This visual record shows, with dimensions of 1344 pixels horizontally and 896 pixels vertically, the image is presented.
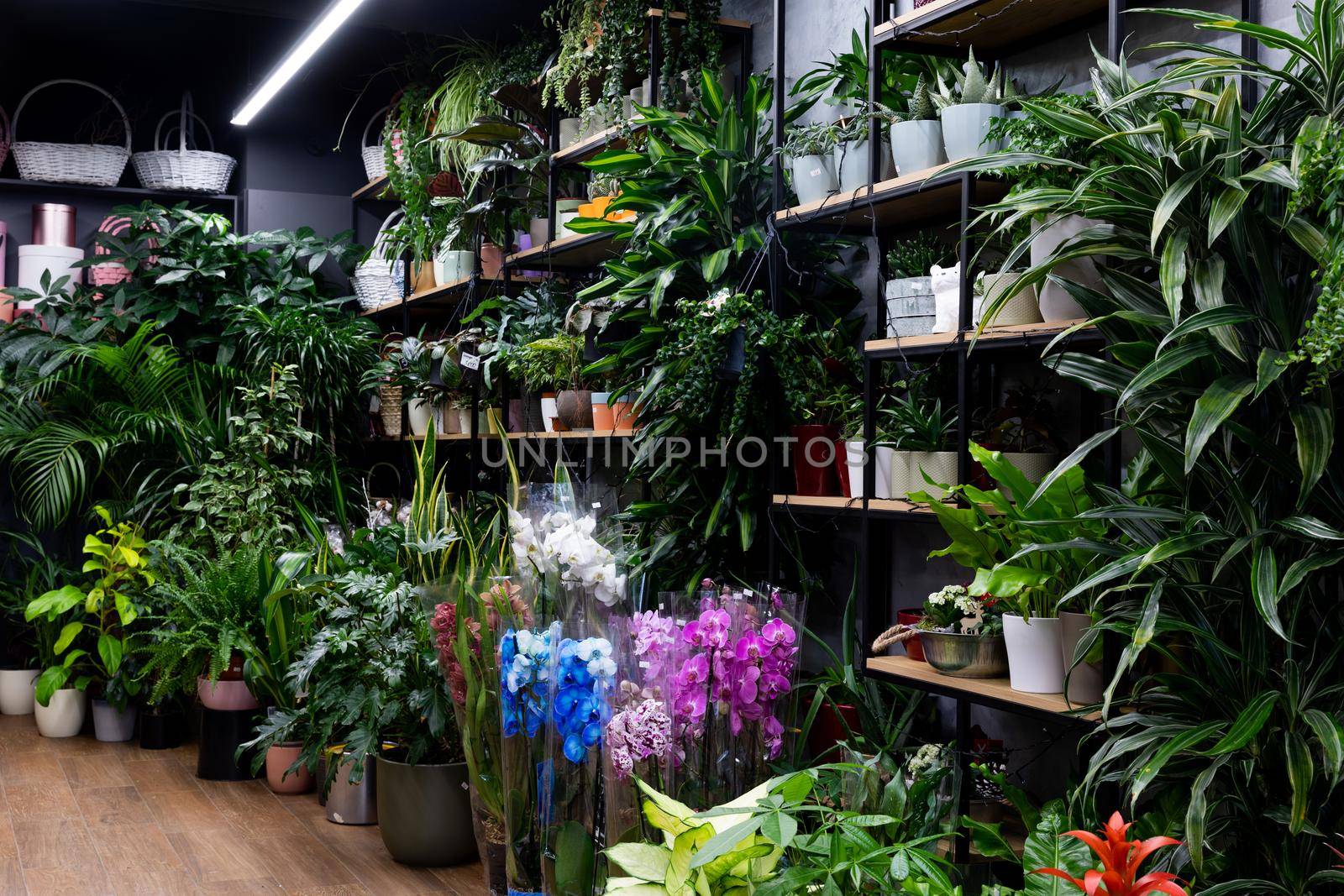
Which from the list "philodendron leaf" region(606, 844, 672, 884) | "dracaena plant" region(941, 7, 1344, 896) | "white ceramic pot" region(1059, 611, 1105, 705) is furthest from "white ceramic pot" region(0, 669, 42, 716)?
"dracaena plant" region(941, 7, 1344, 896)

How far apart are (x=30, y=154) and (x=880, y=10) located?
4.70 m

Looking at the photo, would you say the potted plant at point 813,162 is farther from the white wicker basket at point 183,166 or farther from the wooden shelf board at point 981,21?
the white wicker basket at point 183,166

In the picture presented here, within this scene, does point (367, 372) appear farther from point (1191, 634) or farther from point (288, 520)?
point (1191, 634)

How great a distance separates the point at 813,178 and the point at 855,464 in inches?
28.5

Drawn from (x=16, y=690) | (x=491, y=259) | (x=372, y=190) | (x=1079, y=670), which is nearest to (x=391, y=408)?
(x=491, y=259)

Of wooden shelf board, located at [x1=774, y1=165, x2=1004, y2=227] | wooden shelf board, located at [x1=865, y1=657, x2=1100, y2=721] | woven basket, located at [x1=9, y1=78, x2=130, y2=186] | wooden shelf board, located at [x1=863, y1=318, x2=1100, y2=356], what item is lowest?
wooden shelf board, located at [x1=865, y1=657, x2=1100, y2=721]

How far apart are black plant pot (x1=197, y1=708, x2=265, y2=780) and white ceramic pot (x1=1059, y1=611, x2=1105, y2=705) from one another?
120 inches

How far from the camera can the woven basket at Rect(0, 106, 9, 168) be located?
5664mm

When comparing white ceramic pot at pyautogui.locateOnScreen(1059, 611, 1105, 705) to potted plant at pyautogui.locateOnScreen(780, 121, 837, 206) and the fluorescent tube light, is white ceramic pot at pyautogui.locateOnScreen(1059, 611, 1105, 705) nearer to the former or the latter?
potted plant at pyautogui.locateOnScreen(780, 121, 837, 206)

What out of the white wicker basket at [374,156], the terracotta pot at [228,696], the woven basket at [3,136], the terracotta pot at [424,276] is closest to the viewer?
the terracotta pot at [228,696]

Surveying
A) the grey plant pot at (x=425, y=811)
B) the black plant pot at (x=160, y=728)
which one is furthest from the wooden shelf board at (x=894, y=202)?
the black plant pot at (x=160, y=728)

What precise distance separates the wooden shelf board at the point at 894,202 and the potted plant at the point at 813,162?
29mm

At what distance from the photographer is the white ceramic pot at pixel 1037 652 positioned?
216 cm

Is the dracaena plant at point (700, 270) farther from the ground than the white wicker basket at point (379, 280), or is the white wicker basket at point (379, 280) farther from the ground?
the white wicker basket at point (379, 280)
